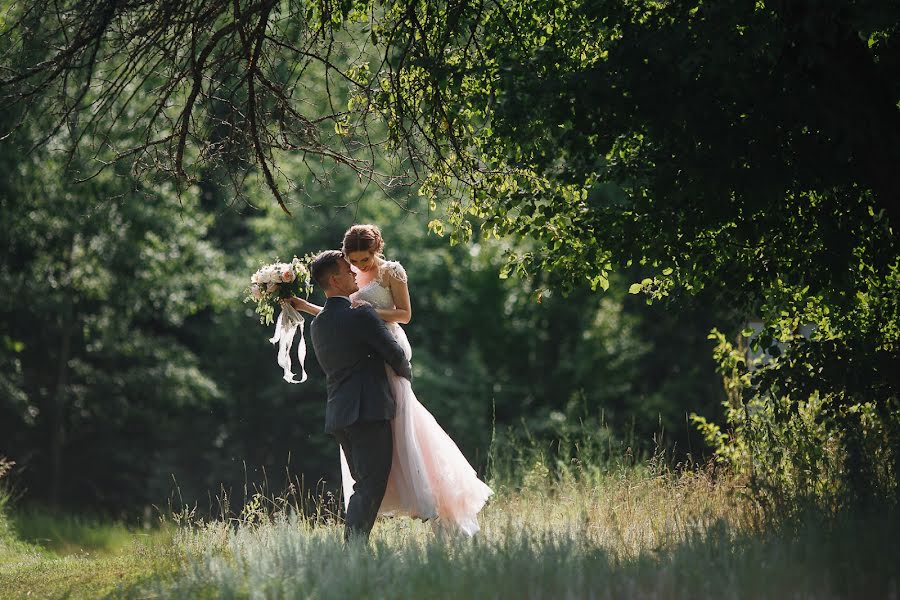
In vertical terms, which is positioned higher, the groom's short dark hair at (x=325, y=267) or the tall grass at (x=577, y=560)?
the groom's short dark hair at (x=325, y=267)

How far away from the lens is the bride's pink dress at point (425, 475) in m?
7.08

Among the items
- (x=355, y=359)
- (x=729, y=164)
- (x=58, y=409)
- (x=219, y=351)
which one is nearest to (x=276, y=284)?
(x=355, y=359)

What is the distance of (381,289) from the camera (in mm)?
7637

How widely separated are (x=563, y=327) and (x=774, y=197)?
19387 millimetres

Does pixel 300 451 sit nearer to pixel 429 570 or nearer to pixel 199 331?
pixel 199 331

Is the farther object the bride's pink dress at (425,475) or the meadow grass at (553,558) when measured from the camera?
the bride's pink dress at (425,475)

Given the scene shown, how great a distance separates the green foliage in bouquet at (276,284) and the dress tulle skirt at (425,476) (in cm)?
110

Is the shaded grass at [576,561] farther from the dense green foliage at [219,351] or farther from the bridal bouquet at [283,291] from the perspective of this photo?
the dense green foliage at [219,351]

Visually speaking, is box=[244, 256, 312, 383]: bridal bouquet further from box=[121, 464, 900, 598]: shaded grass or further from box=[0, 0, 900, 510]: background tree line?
box=[121, 464, 900, 598]: shaded grass

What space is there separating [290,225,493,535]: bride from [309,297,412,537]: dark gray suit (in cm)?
29

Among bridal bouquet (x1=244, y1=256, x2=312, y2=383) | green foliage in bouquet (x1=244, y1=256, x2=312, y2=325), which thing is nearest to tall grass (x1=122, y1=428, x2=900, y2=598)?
bridal bouquet (x1=244, y1=256, x2=312, y2=383)

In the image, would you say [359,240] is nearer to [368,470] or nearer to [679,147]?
[368,470]

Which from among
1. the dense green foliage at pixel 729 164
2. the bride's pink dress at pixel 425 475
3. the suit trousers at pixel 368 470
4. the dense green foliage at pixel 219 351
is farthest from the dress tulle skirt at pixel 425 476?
the dense green foliage at pixel 219 351

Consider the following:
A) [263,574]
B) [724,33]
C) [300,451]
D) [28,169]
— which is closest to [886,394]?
[724,33]
